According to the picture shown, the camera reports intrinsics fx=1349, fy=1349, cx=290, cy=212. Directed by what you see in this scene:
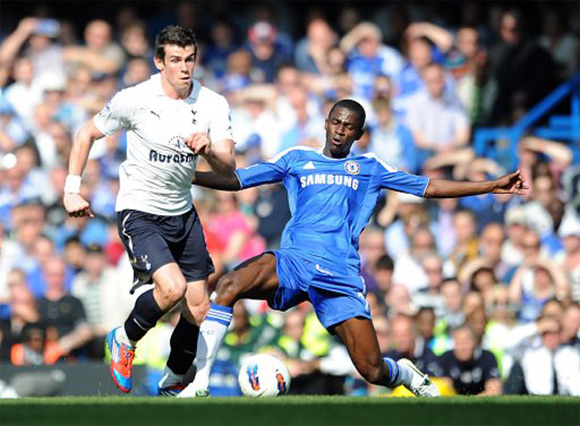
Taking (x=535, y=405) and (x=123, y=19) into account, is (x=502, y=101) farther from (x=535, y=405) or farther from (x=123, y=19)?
(x=535, y=405)

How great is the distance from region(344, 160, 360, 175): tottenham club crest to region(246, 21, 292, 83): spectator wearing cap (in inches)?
286

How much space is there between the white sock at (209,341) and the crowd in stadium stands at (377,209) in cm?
299

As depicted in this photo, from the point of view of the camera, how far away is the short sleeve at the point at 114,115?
376 inches

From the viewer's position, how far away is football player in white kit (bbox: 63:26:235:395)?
945cm

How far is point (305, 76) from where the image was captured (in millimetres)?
17266

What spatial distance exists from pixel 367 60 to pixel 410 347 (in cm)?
561

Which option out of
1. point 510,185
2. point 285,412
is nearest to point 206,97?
point 510,185

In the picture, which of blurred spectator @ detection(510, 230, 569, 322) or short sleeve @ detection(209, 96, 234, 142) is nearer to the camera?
short sleeve @ detection(209, 96, 234, 142)

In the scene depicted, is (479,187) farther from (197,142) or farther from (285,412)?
(285,412)

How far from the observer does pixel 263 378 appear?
9.81 meters

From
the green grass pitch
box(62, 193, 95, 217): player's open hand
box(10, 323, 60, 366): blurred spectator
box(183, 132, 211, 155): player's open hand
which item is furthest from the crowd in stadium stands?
box(62, 193, 95, 217): player's open hand

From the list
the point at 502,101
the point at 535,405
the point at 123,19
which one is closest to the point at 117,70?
the point at 123,19

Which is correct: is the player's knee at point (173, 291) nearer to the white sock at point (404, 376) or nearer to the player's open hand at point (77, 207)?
the player's open hand at point (77, 207)

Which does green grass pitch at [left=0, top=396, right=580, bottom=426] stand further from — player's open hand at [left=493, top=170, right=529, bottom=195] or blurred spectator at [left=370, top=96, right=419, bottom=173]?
blurred spectator at [left=370, top=96, right=419, bottom=173]
